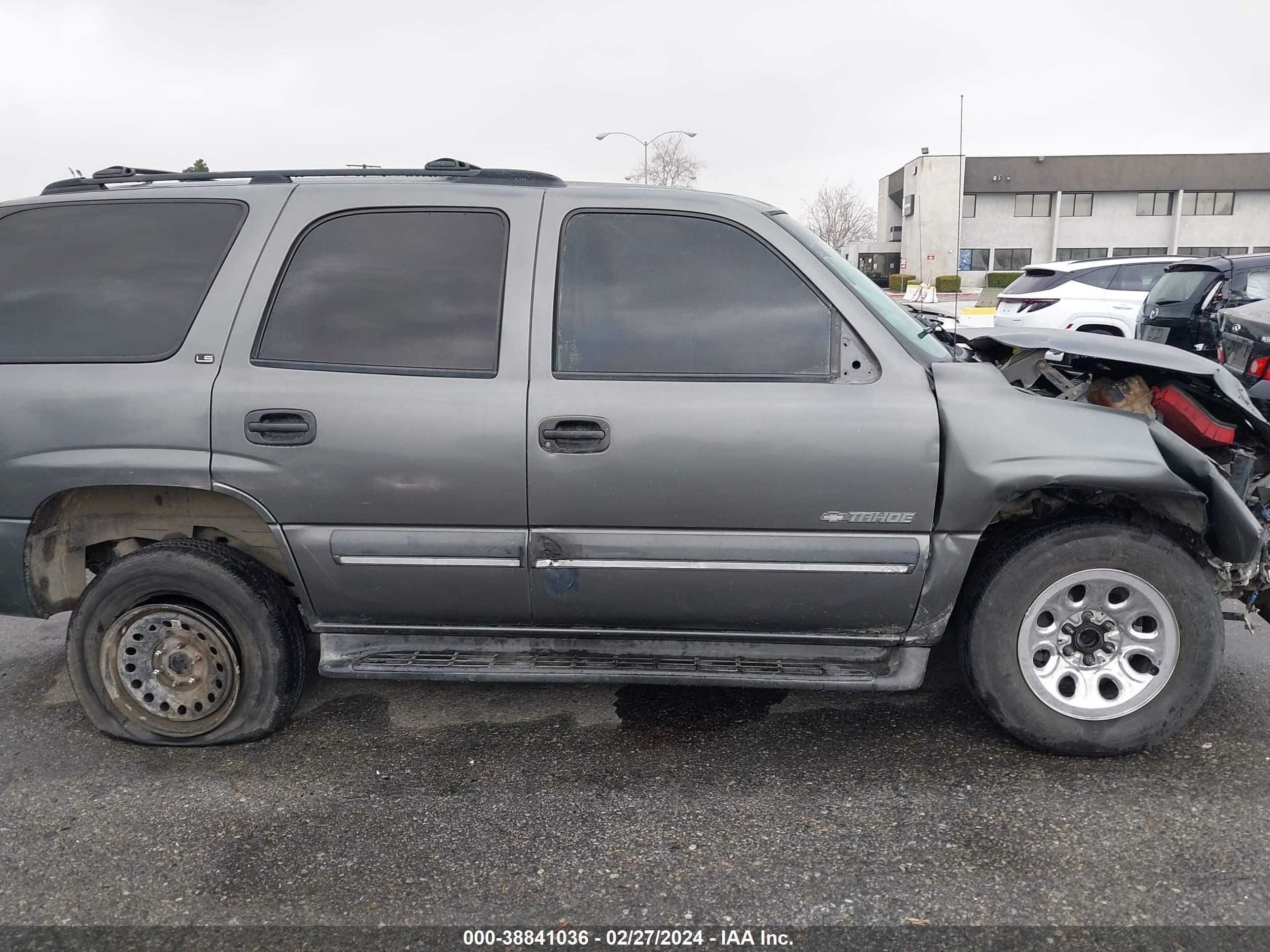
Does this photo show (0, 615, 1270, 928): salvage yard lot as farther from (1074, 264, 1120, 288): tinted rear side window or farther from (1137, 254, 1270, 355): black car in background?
(1074, 264, 1120, 288): tinted rear side window

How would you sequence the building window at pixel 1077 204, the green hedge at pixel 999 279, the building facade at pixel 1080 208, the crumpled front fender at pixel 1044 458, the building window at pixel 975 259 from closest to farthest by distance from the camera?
the crumpled front fender at pixel 1044 458 < the green hedge at pixel 999 279 < the building facade at pixel 1080 208 < the building window at pixel 1077 204 < the building window at pixel 975 259

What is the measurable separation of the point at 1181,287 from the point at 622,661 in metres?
9.41

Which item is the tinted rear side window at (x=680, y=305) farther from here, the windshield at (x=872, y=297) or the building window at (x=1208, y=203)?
the building window at (x=1208, y=203)

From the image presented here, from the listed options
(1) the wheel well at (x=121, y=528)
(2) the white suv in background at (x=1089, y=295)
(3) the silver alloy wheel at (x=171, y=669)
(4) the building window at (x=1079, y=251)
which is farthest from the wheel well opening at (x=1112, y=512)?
(4) the building window at (x=1079, y=251)

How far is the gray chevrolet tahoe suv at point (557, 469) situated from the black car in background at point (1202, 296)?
292 inches

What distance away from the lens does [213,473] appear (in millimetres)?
3074

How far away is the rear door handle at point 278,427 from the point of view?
304cm

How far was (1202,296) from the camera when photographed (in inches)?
378

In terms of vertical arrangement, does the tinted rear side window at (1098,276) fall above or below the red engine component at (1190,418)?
above

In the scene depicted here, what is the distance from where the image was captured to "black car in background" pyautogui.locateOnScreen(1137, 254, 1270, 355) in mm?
9469

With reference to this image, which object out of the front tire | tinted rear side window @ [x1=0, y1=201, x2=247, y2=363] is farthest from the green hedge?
tinted rear side window @ [x1=0, y1=201, x2=247, y2=363]

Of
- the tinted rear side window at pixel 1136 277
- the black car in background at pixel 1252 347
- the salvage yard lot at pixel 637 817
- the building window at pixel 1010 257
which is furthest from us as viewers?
the building window at pixel 1010 257

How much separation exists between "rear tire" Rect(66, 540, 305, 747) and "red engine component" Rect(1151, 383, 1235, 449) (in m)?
3.38

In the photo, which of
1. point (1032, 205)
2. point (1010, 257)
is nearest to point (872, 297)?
point (1010, 257)
